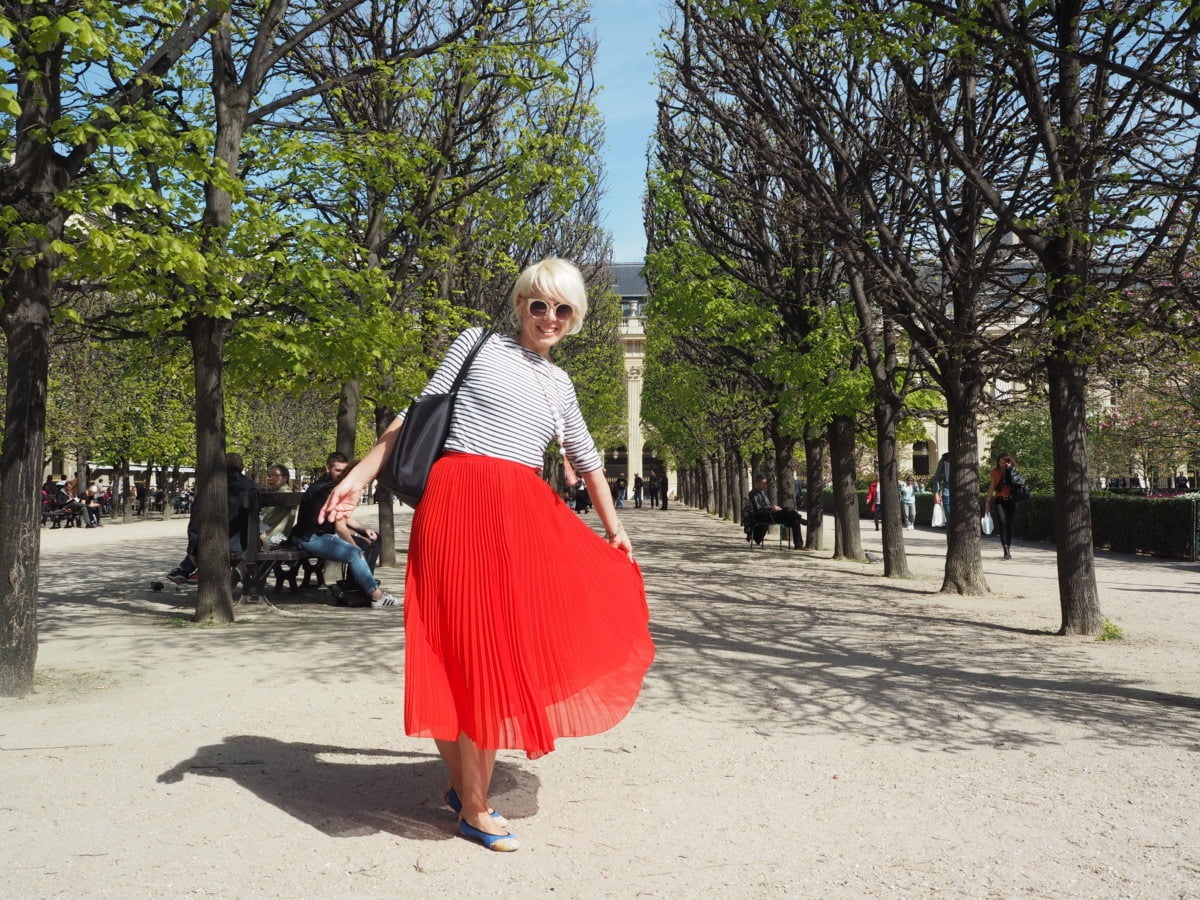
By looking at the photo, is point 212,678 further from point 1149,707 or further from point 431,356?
point 431,356

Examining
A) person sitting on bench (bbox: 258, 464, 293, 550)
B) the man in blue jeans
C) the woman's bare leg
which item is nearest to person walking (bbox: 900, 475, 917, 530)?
person sitting on bench (bbox: 258, 464, 293, 550)

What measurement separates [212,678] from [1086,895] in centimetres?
543

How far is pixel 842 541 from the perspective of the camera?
1998 cm

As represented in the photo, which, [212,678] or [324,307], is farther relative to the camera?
[324,307]

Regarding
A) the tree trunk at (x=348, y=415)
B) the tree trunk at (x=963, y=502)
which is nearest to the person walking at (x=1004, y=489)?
the tree trunk at (x=963, y=502)

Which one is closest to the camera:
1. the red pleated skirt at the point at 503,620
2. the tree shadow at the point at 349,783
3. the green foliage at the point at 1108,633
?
the red pleated skirt at the point at 503,620

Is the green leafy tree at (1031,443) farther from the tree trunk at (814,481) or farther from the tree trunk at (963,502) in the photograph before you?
the tree trunk at (963,502)

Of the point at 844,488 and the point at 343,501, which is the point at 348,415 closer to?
the point at 844,488

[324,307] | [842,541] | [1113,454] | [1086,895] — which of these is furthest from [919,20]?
[1113,454]

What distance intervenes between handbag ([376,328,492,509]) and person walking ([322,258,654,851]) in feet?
0.11

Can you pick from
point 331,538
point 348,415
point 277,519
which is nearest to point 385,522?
point 348,415

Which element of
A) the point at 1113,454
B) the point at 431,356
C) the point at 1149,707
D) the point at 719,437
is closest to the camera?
the point at 1149,707

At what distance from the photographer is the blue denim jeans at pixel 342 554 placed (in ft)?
37.9

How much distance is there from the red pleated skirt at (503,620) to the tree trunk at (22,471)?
3737 millimetres
